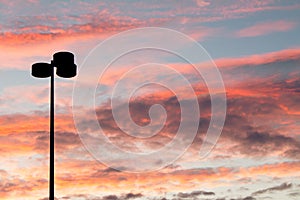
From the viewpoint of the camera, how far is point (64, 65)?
22.1m

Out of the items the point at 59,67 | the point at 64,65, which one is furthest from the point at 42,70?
the point at 64,65

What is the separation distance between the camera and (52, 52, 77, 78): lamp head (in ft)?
72.5

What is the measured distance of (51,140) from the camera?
21297 mm

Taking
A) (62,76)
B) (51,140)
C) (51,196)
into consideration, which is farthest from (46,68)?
(51,196)

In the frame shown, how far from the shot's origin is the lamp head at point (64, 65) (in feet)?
72.5

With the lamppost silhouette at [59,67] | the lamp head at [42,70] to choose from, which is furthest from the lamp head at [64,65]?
the lamp head at [42,70]

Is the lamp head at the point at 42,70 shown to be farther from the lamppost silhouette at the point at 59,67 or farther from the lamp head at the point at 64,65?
the lamp head at the point at 64,65

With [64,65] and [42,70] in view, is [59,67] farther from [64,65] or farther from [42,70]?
[42,70]

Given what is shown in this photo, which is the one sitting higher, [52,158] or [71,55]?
[71,55]

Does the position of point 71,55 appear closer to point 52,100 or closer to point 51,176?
point 52,100

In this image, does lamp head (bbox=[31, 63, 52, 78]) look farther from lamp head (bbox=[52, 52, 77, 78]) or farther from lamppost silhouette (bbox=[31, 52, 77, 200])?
lamp head (bbox=[52, 52, 77, 78])

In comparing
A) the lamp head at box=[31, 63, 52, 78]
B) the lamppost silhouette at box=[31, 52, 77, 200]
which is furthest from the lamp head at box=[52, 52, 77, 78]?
the lamp head at box=[31, 63, 52, 78]

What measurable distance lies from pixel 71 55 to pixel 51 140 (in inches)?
101

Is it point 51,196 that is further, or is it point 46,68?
point 46,68
